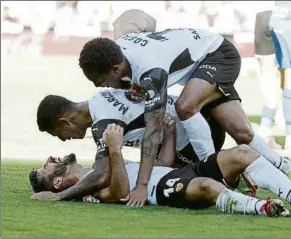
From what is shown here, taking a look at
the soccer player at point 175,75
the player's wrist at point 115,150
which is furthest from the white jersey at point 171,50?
the player's wrist at point 115,150

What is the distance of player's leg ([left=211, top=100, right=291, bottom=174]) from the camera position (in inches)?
309

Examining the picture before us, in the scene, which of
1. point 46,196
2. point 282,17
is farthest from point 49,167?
point 282,17

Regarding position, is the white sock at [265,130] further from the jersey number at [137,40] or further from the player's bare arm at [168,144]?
the jersey number at [137,40]

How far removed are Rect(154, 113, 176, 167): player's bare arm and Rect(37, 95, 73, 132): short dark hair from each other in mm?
746

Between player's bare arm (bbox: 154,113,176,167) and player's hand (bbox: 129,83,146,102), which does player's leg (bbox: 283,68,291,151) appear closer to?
player's bare arm (bbox: 154,113,176,167)

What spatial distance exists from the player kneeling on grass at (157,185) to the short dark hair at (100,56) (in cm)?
41

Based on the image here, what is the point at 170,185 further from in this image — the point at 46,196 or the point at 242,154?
the point at 46,196

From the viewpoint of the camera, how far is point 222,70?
25.2ft

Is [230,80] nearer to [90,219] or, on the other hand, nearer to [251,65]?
[90,219]

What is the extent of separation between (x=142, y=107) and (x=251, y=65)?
35.4ft

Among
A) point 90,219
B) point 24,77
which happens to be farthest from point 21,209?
point 24,77

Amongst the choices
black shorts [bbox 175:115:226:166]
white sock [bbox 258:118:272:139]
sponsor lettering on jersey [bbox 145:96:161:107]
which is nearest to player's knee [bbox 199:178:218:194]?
sponsor lettering on jersey [bbox 145:96:161:107]

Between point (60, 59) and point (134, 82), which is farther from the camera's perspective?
point (60, 59)

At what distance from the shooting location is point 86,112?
7180mm
